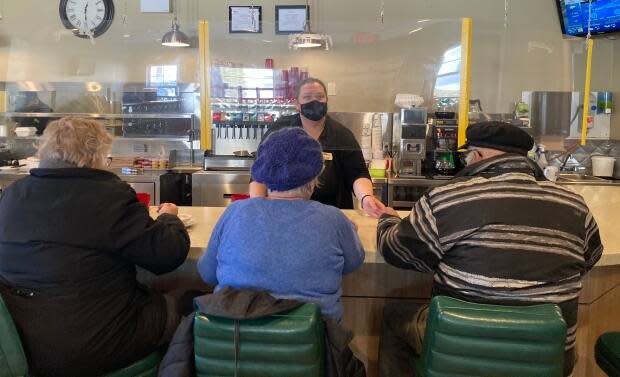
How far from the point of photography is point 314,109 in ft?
9.55

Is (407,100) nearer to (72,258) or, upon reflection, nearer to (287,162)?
(287,162)

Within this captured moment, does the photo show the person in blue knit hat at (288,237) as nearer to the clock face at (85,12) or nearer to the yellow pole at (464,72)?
the yellow pole at (464,72)

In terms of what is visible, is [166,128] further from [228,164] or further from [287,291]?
[287,291]

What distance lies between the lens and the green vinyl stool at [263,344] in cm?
144

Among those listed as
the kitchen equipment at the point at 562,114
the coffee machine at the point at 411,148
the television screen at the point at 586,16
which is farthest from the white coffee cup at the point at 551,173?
the television screen at the point at 586,16

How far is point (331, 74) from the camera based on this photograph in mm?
3320

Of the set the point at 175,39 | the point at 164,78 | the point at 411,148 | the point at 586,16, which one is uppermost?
the point at 586,16

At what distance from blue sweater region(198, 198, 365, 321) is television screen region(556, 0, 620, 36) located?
4.39m

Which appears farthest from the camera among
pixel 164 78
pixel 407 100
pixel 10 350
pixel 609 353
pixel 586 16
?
pixel 586 16

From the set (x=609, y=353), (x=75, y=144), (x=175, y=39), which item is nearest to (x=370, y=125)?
(x=175, y=39)

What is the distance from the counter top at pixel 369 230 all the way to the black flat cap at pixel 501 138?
555 mm

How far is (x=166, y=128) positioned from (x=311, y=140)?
4027 mm

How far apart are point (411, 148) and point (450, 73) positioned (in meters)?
1.54

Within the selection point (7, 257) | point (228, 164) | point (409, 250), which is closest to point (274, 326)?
point (409, 250)
